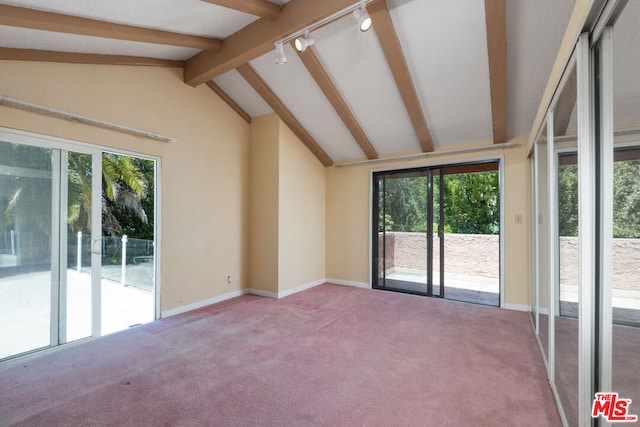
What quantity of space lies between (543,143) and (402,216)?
8.17 feet

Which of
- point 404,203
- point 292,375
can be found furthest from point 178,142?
point 404,203

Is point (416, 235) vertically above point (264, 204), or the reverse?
point (264, 204)

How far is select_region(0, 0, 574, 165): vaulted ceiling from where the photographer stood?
7.79 feet

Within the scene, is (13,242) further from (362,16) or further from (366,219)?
(366,219)

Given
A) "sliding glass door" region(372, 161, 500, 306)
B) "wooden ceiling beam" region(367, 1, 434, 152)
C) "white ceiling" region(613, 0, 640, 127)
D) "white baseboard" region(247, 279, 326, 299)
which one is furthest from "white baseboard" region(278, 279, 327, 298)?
"white ceiling" region(613, 0, 640, 127)

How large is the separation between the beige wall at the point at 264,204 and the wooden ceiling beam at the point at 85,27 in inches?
66.3

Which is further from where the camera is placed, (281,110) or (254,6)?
(281,110)

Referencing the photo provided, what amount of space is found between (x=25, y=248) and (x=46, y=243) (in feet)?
0.47

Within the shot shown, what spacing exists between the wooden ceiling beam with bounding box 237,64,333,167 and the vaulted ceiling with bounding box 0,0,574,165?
0.07ft

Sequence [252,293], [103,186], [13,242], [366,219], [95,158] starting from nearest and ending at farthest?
[13,242] → [95,158] → [103,186] → [252,293] → [366,219]

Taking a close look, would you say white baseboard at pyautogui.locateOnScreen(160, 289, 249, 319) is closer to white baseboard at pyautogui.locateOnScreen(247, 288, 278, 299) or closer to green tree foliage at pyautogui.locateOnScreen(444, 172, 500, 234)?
white baseboard at pyautogui.locateOnScreen(247, 288, 278, 299)

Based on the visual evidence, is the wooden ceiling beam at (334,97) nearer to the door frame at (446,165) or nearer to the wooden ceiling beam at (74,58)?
the door frame at (446,165)

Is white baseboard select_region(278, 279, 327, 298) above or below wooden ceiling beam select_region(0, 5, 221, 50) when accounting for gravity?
below

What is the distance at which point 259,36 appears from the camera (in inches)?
114
